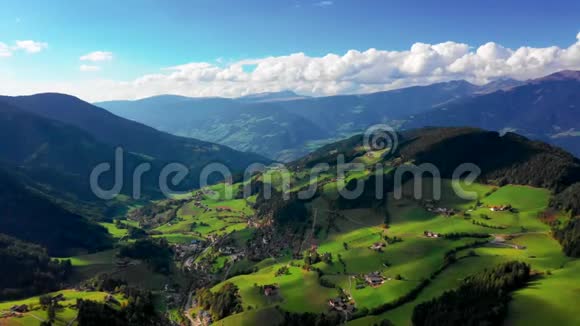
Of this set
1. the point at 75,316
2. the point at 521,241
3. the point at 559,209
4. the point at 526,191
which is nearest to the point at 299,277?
the point at 75,316

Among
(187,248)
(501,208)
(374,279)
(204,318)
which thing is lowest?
(187,248)

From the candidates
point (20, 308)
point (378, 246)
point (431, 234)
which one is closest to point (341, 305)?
point (378, 246)

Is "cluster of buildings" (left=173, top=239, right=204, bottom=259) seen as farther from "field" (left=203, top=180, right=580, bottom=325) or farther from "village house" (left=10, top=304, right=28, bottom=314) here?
"village house" (left=10, top=304, right=28, bottom=314)

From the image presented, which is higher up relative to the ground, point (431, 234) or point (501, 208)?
point (501, 208)

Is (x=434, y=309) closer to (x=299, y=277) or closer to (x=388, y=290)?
(x=388, y=290)

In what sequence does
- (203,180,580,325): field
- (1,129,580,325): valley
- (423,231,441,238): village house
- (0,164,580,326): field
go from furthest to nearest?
(423,231,441,238): village house → (203,180,580,325): field → (1,129,580,325): valley → (0,164,580,326): field

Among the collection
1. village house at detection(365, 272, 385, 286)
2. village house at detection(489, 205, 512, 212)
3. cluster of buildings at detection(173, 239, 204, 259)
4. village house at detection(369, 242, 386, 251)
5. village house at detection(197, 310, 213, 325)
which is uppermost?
village house at detection(489, 205, 512, 212)

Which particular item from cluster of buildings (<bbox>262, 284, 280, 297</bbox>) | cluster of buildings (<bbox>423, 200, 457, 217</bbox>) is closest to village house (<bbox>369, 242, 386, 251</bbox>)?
cluster of buildings (<bbox>423, 200, 457, 217</bbox>)

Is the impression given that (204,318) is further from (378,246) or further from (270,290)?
(378,246)

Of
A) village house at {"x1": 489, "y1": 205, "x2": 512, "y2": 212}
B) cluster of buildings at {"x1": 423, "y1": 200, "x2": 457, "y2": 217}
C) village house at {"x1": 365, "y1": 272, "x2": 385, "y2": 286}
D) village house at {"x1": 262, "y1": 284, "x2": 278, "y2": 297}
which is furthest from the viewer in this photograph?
cluster of buildings at {"x1": 423, "y1": 200, "x2": 457, "y2": 217}
